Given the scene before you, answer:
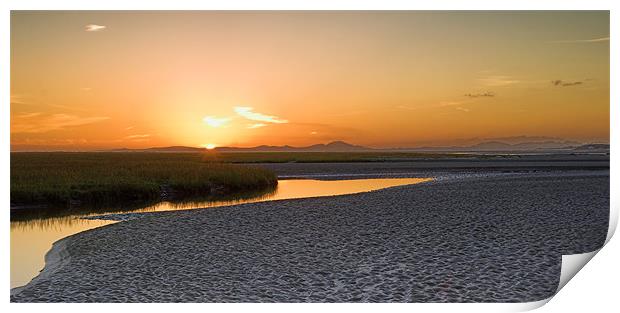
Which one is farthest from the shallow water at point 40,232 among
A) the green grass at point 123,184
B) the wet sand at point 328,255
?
the green grass at point 123,184

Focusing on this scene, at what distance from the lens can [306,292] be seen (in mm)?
12859

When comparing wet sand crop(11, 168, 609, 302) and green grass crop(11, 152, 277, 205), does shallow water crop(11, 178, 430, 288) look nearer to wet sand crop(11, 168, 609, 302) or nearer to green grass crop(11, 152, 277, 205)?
wet sand crop(11, 168, 609, 302)

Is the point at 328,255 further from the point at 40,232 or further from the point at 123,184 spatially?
the point at 123,184

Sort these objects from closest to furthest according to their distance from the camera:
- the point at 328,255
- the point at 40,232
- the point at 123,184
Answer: the point at 328,255 → the point at 40,232 → the point at 123,184

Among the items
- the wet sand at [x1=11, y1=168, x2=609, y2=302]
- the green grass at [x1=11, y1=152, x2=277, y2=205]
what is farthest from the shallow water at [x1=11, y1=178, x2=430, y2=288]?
the green grass at [x1=11, y1=152, x2=277, y2=205]

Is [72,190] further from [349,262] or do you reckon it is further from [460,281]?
[460,281]

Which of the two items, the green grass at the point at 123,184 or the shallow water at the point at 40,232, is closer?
the shallow water at the point at 40,232

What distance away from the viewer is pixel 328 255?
16.0 metres

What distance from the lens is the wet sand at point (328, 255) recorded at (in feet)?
42.2

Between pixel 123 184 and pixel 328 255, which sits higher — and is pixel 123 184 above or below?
above

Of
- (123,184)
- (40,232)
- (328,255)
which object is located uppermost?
(123,184)

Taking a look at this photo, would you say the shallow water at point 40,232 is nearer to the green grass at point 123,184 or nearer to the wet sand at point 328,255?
the wet sand at point 328,255

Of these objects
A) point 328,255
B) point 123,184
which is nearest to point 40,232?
point 123,184

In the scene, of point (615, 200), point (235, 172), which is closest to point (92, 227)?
point (615, 200)
